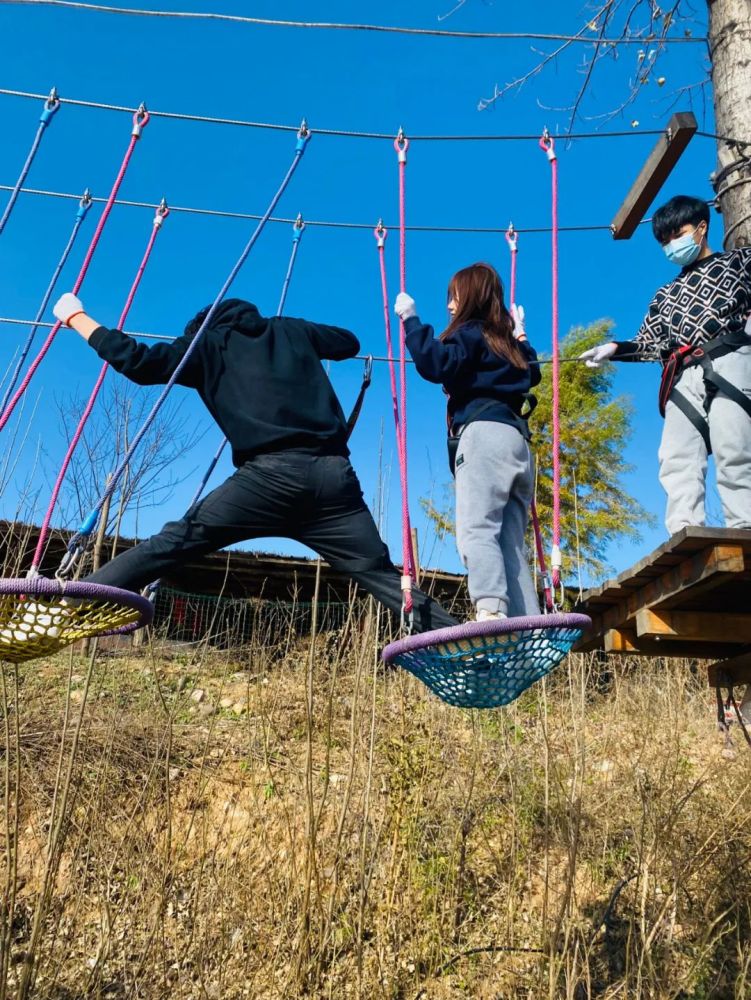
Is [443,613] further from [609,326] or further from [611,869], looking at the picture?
[609,326]

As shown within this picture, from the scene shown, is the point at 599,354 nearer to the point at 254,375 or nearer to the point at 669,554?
the point at 669,554

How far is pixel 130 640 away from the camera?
9.51 meters

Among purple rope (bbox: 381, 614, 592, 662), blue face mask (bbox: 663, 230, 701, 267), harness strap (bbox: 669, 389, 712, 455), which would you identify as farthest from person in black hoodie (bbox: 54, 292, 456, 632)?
blue face mask (bbox: 663, 230, 701, 267)

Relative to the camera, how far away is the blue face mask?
3.06 meters

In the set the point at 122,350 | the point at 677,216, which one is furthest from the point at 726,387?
the point at 122,350

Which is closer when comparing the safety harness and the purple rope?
the purple rope

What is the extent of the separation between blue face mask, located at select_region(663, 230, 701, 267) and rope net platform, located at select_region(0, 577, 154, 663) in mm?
2210

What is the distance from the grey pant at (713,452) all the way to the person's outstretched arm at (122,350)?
1652 millimetres

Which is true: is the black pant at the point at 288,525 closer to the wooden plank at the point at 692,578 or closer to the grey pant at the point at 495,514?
the grey pant at the point at 495,514

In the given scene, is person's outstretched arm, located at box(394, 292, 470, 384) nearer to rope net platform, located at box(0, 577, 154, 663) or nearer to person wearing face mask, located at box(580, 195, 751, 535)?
person wearing face mask, located at box(580, 195, 751, 535)

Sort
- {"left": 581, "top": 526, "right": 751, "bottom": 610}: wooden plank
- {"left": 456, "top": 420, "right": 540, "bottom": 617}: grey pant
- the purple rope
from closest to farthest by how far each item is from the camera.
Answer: the purple rope < {"left": 581, "top": 526, "right": 751, "bottom": 610}: wooden plank < {"left": 456, "top": 420, "right": 540, "bottom": 617}: grey pant

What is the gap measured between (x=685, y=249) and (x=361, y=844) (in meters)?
2.73

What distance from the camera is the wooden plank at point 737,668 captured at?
3.05 metres

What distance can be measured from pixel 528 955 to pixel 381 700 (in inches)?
76.0
